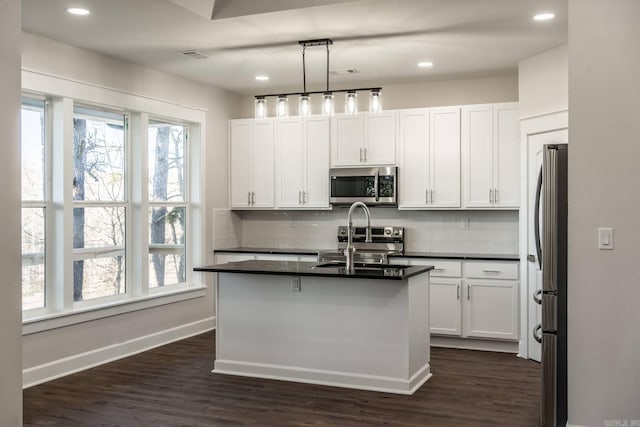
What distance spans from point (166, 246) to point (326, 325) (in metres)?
2.36

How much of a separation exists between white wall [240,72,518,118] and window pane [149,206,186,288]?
2155mm

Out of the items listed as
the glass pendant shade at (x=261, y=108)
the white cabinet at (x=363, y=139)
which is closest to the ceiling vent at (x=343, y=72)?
the white cabinet at (x=363, y=139)

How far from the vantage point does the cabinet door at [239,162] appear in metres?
7.12

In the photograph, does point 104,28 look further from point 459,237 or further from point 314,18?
point 459,237

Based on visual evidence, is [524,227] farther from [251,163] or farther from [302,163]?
[251,163]

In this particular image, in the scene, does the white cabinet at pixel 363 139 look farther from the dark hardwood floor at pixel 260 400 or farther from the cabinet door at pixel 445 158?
the dark hardwood floor at pixel 260 400

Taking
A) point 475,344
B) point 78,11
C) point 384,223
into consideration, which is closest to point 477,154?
point 384,223

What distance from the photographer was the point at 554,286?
3.59 m

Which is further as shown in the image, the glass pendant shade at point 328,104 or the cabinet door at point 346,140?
the cabinet door at point 346,140

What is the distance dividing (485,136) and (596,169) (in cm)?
281

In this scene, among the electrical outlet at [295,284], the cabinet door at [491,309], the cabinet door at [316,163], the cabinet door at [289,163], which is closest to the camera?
the electrical outlet at [295,284]

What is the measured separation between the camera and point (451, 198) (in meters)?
6.21

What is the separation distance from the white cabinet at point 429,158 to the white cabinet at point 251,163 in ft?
4.88

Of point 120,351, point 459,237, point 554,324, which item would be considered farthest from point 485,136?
point 120,351
